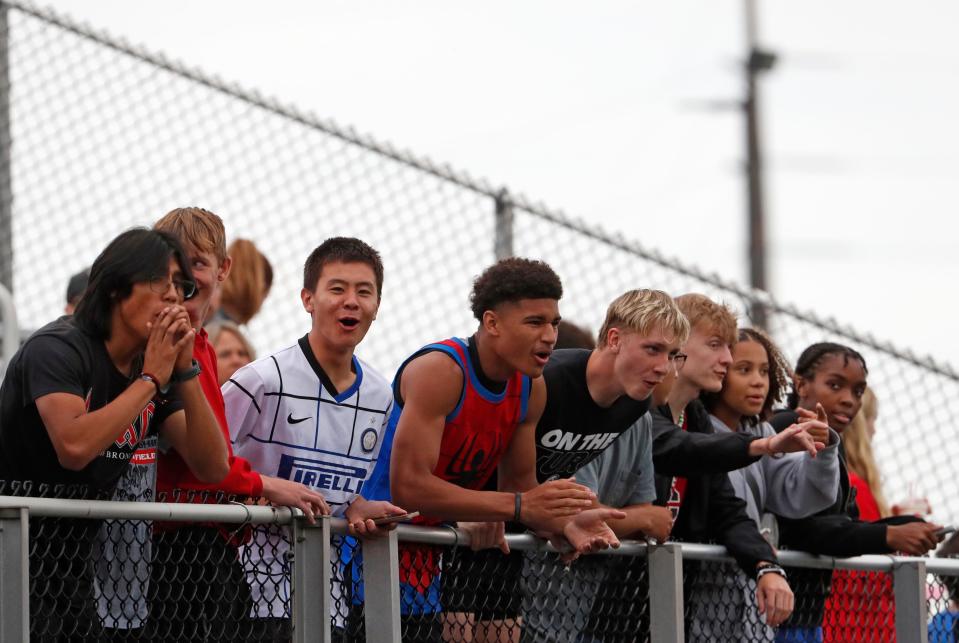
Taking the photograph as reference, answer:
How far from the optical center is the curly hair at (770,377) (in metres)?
5.52

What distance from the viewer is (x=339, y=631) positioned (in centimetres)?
387

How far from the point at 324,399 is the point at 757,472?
1.86 meters

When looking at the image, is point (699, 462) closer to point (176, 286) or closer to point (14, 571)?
point (176, 286)

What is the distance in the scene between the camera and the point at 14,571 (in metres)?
3.04

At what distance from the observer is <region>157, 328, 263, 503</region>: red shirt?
382 cm

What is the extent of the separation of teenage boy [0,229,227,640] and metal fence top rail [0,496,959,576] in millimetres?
85

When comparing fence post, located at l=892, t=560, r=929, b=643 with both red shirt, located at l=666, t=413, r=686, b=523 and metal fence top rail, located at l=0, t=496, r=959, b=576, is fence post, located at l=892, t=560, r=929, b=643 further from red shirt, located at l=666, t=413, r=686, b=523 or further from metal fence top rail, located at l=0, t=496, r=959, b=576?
red shirt, located at l=666, t=413, r=686, b=523

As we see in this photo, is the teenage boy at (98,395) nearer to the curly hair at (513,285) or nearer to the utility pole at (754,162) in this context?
the curly hair at (513,285)

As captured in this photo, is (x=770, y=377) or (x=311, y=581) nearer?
(x=311, y=581)

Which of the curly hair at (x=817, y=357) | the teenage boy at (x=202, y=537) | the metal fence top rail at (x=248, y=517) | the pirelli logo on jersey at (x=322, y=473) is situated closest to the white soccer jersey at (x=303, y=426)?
the pirelli logo on jersey at (x=322, y=473)

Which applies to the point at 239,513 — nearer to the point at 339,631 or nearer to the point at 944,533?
the point at 339,631

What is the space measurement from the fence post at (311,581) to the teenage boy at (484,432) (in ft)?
1.45

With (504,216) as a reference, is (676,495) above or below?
below

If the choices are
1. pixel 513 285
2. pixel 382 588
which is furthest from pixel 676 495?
pixel 382 588
